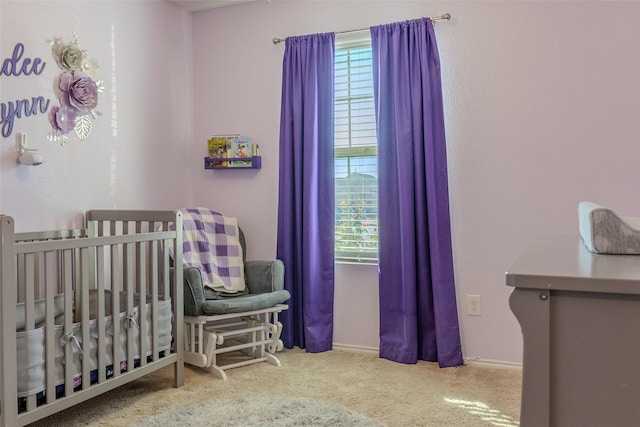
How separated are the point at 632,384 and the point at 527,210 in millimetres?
2003

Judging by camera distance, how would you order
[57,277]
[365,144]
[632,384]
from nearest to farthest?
[632,384] < [57,277] < [365,144]

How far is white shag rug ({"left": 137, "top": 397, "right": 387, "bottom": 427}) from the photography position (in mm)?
2016

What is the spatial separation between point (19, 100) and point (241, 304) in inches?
54.1

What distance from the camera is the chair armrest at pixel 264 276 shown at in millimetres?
2932

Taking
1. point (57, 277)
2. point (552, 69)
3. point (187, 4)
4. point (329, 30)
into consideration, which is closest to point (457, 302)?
point (552, 69)

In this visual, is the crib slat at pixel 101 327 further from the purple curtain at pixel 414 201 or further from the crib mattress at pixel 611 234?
the crib mattress at pixel 611 234

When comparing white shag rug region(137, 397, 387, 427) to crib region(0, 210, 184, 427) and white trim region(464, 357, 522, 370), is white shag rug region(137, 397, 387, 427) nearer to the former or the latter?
crib region(0, 210, 184, 427)

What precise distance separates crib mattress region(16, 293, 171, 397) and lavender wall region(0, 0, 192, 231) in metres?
0.56

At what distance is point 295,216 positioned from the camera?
10.1ft

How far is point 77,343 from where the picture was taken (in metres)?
1.97

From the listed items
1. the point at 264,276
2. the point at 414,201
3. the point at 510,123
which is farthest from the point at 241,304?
the point at 510,123

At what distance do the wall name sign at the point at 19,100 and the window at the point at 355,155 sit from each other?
157 centimetres

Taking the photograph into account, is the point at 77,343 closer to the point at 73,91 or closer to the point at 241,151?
the point at 73,91

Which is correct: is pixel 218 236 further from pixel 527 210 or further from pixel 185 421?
pixel 527 210
